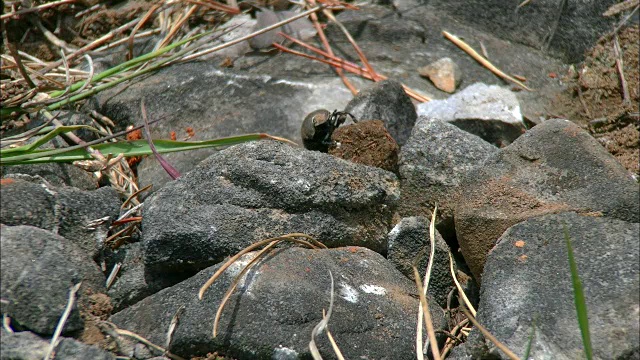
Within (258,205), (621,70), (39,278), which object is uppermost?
(39,278)

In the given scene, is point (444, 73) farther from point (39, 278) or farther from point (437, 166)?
point (39, 278)

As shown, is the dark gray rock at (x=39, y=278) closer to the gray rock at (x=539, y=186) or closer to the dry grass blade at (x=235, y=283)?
the dry grass blade at (x=235, y=283)

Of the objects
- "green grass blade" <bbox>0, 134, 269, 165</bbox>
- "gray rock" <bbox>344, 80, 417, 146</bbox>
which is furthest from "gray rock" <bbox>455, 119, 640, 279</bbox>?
"green grass blade" <bbox>0, 134, 269, 165</bbox>

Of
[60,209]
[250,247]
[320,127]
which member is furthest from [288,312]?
[320,127]

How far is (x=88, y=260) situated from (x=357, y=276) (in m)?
0.79

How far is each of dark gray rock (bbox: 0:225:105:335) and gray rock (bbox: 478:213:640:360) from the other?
109 cm

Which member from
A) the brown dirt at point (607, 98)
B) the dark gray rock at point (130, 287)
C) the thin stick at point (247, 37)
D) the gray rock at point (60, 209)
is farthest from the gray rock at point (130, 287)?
the brown dirt at point (607, 98)

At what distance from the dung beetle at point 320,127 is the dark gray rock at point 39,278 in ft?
3.26

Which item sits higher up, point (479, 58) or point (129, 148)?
point (129, 148)

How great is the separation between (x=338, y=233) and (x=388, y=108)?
2.33 ft

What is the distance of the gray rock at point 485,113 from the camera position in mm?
2771

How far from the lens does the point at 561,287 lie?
178 cm

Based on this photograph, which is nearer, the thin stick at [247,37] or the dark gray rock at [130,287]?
the dark gray rock at [130,287]

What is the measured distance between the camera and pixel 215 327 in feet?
5.92
